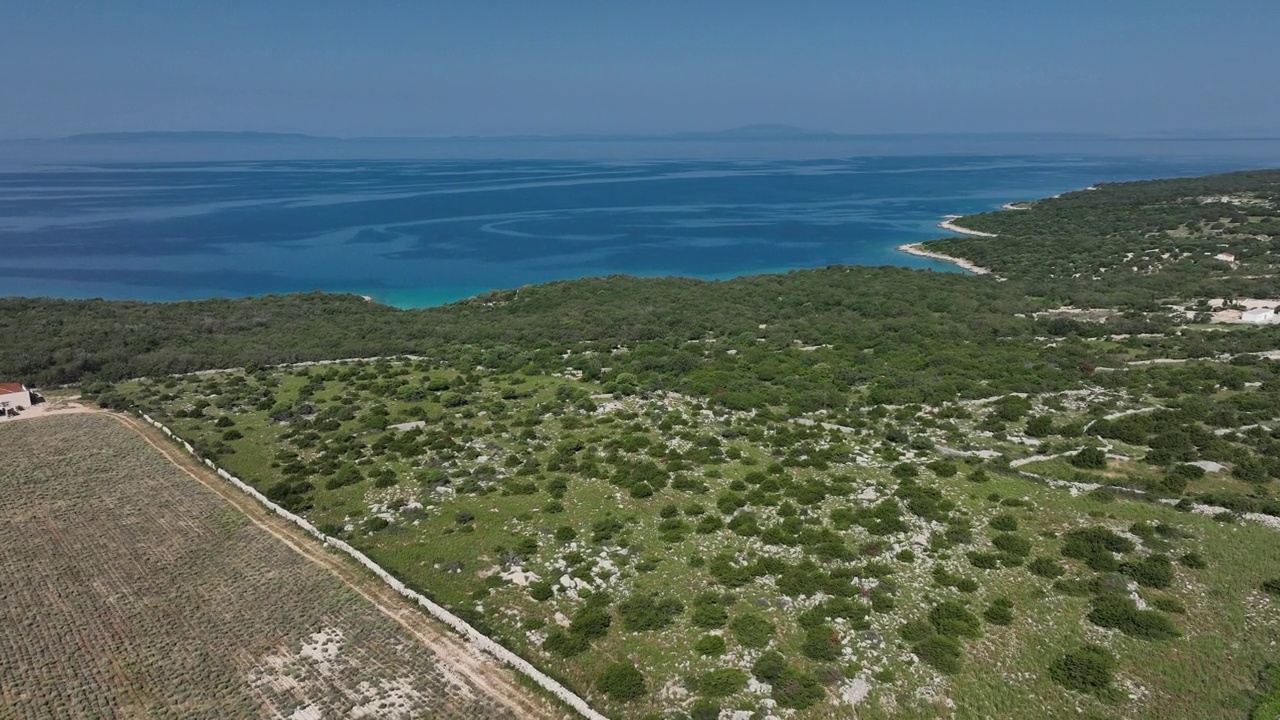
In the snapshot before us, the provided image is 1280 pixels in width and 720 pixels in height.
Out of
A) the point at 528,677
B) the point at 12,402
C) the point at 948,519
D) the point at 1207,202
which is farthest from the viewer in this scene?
the point at 1207,202

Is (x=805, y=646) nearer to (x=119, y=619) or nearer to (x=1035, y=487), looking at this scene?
(x=1035, y=487)

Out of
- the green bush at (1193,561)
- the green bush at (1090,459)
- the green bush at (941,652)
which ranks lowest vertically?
the green bush at (941,652)

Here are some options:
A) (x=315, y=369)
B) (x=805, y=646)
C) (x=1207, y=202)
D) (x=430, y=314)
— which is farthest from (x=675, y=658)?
(x=1207, y=202)

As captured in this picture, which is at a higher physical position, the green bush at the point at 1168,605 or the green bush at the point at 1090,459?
the green bush at the point at 1090,459

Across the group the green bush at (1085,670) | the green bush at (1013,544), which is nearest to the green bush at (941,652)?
the green bush at (1085,670)

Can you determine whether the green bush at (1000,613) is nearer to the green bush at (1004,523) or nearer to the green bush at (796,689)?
the green bush at (1004,523)

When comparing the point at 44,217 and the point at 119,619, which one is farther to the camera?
the point at 44,217

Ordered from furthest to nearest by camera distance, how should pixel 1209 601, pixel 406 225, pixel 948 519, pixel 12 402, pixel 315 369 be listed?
pixel 406 225 < pixel 315 369 < pixel 12 402 < pixel 948 519 < pixel 1209 601

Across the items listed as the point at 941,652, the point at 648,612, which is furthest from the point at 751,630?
the point at 941,652
